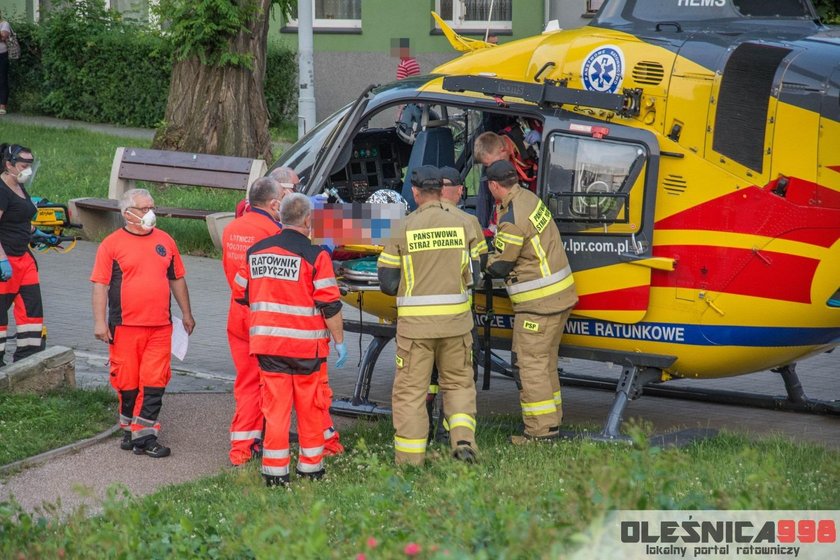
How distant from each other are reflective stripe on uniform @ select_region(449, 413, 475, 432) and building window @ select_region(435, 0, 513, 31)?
18477mm

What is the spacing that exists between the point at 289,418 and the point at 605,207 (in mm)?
2381

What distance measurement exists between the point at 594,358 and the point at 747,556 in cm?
347

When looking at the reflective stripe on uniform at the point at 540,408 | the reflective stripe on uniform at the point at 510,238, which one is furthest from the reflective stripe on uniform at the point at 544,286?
the reflective stripe on uniform at the point at 540,408

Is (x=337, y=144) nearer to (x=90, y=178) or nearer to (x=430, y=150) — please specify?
(x=430, y=150)

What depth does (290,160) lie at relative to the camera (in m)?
9.43

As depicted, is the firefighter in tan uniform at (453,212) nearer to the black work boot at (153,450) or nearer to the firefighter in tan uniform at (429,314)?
the firefighter in tan uniform at (429,314)

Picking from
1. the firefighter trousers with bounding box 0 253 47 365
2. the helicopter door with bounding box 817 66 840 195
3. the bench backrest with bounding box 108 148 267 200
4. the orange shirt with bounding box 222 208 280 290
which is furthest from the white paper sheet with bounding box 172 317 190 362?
the bench backrest with bounding box 108 148 267 200

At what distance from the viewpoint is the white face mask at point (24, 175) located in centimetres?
933

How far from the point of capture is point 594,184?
7734 millimetres

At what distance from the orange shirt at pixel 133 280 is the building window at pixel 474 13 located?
58.4ft

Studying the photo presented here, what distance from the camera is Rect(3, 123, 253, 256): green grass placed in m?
15.2

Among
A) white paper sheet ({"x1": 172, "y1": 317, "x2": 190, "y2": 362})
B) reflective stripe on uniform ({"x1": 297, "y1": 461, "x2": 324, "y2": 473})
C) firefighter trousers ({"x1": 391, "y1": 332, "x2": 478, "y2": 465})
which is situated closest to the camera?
reflective stripe on uniform ({"x1": 297, "y1": 461, "x2": 324, "y2": 473})

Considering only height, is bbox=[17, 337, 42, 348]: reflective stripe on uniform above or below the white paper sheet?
below

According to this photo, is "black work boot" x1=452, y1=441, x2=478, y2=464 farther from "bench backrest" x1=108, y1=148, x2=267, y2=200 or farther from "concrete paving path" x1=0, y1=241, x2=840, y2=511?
"bench backrest" x1=108, y1=148, x2=267, y2=200
